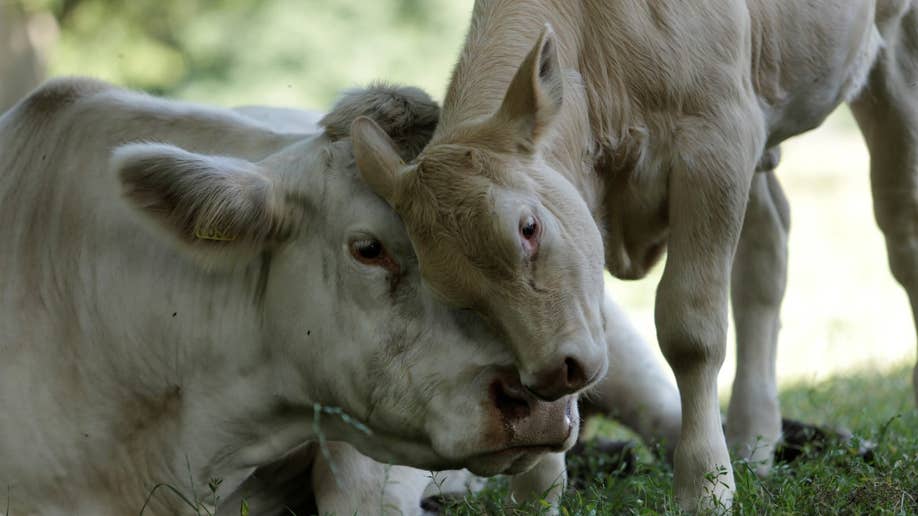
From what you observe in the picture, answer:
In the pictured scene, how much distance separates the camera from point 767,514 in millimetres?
4125

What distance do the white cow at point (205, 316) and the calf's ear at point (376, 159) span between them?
0.19 m

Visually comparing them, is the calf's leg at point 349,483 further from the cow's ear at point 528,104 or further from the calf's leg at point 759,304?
the calf's leg at point 759,304

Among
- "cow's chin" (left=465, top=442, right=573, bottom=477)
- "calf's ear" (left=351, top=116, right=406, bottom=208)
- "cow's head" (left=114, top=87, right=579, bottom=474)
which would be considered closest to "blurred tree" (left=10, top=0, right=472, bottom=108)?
"cow's head" (left=114, top=87, right=579, bottom=474)

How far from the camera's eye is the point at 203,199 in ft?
13.2

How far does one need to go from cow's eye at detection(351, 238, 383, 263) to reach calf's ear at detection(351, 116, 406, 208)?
17 cm

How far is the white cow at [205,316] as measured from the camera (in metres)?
3.91

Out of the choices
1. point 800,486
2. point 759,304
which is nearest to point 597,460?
point 759,304

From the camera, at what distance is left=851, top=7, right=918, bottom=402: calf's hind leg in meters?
5.99

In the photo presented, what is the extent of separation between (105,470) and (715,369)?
196 centimetres

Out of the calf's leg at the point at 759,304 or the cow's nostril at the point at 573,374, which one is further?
the calf's leg at the point at 759,304

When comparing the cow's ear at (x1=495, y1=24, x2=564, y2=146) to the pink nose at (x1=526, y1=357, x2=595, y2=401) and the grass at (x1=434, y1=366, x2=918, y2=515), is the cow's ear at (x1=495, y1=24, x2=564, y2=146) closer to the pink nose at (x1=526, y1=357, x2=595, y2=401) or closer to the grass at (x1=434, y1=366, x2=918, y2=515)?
the pink nose at (x1=526, y1=357, x2=595, y2=401)

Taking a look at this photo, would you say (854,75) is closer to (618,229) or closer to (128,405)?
(618,229)

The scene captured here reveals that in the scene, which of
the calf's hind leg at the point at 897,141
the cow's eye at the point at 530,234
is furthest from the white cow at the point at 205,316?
the calf's hind leg at the point at 897,141

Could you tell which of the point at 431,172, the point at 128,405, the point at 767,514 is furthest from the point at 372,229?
the point at 767,514
